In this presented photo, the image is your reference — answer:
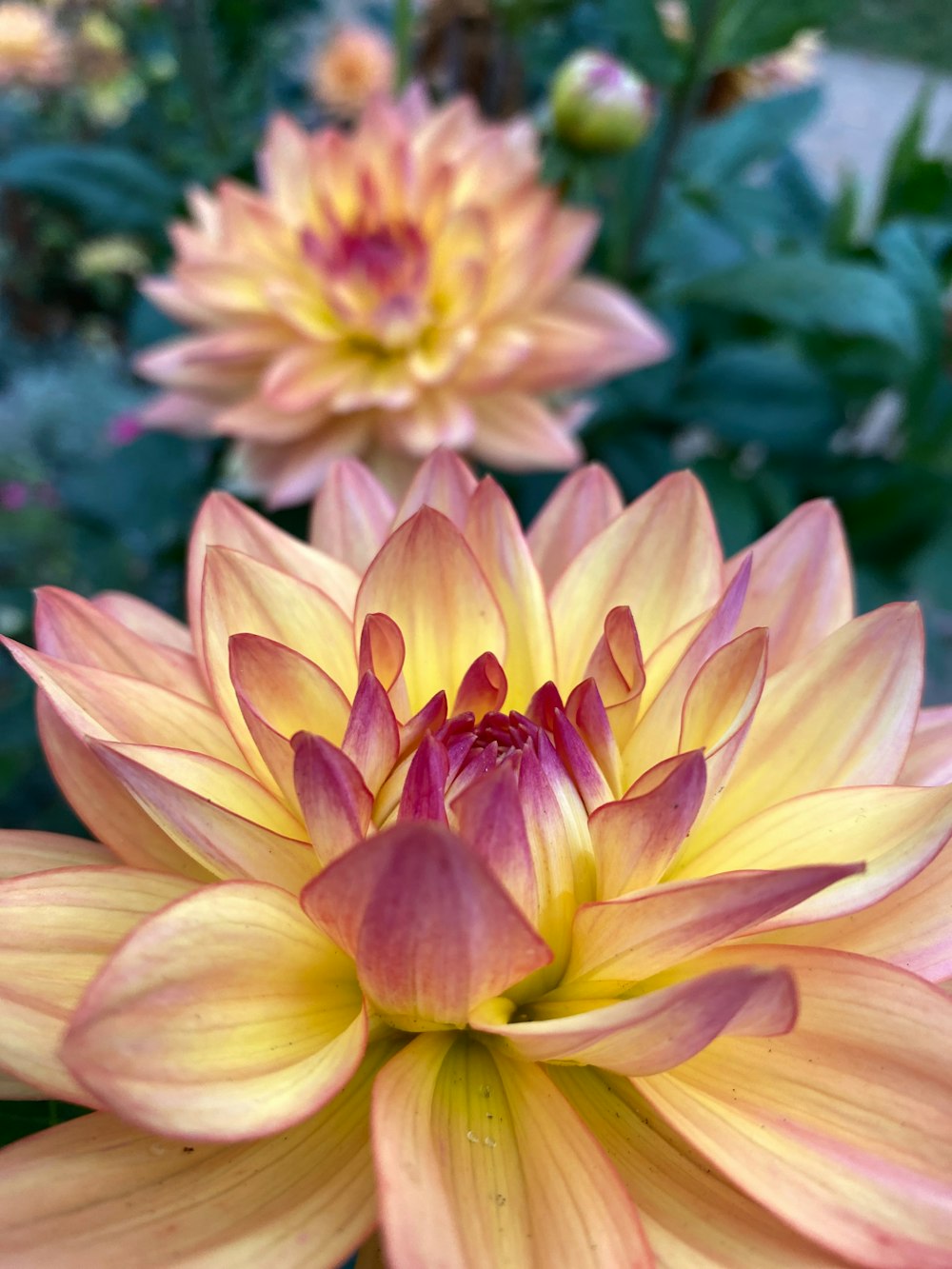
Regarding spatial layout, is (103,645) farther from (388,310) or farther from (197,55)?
(197,55)

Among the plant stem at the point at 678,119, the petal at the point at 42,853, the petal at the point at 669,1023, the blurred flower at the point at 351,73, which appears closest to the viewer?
the petal at the point at 669,1023

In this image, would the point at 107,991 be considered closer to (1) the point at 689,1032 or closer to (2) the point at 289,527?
(1) the point at 689,1032

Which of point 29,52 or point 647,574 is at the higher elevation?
point 29,52

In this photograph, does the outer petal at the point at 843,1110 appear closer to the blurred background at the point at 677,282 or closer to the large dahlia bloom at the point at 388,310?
the large dahlia bloom at the point at 388,310

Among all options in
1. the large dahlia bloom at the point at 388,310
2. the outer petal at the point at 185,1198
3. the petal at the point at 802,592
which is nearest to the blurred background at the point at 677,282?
the large dahlia bloom at the point at 388,310

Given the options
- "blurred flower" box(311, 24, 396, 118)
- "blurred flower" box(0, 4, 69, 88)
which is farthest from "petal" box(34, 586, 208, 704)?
"blurred flower" box(0, 4, 69, 88)

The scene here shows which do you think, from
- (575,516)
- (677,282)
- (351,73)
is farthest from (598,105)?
(351,73)

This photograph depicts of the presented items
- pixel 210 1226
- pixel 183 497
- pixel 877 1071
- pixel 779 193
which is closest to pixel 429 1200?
pixel 210 1226
